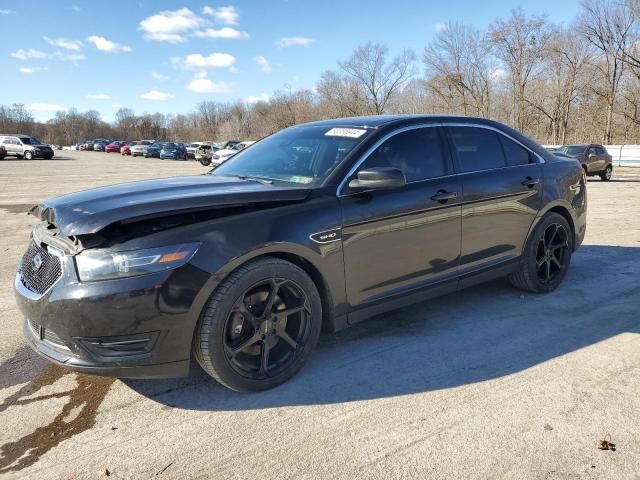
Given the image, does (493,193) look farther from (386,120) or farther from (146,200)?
(146,200)

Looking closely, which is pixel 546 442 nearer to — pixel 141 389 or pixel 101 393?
pixel 141 389

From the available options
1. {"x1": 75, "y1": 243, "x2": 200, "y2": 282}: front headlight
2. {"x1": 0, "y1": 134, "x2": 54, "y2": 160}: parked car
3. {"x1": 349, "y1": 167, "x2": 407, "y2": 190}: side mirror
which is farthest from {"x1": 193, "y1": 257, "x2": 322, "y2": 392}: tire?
{"x1": 0, "y1": 134, "x2": 54, "y2": 160}: parked car

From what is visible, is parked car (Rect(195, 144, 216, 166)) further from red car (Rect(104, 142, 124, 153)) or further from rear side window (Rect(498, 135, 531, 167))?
red car (Rect(104, 142, 124, 153))

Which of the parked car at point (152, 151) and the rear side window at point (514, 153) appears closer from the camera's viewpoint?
the rear side window at point (514, 153)

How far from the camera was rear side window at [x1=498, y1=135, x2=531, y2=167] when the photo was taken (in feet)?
15.1

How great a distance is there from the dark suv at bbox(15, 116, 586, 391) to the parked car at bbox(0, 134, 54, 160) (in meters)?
44.3

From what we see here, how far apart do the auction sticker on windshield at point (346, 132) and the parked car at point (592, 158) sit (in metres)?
19.0

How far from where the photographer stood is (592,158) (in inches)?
818

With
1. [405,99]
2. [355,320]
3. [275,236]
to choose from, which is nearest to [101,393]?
Answer: [275,236]

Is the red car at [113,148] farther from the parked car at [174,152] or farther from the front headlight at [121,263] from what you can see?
the front headlight at [121,263]

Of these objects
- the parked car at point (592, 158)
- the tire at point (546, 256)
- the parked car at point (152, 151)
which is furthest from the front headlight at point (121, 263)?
the parked car at point (152, 151)

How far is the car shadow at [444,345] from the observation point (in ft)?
10.2

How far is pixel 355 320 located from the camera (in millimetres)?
3494

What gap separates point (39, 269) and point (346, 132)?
231 centimetres
